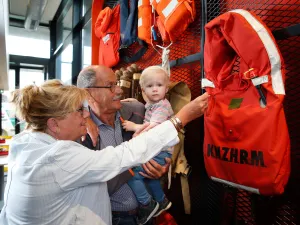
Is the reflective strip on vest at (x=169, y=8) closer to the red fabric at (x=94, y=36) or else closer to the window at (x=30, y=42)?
the red fabric at (x=94, y=36)

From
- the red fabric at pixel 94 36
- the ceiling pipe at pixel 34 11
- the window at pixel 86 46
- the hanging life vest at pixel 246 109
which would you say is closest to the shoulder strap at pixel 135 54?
the red fabric at pixel 94 36

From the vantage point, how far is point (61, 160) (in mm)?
939

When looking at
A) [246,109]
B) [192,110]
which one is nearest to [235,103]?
[246,109]

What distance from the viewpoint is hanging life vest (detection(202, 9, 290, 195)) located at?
915 millimetres

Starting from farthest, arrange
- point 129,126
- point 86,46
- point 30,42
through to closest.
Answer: point 30,42, point 86,46, point 129,126

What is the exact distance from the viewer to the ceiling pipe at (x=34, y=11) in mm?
4879

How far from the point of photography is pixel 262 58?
3.18 ft

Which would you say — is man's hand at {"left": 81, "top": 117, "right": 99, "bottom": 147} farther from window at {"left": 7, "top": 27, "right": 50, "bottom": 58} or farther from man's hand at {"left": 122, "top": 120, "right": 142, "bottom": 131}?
window at {"left": 7, "top": 27, "right": 50, "bottom": 58}

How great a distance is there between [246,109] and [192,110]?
25 cm

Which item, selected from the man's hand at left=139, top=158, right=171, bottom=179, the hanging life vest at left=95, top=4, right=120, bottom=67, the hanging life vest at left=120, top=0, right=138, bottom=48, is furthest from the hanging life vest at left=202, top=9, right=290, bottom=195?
the hanging life vest at left=95, top=4, right=120, bottom=67

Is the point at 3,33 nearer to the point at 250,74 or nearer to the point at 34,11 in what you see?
the point at 250,74

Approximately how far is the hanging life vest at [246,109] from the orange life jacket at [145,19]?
0.91 m

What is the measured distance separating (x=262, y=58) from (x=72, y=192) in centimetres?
97

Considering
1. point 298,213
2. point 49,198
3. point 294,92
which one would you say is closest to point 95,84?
point 49,198
